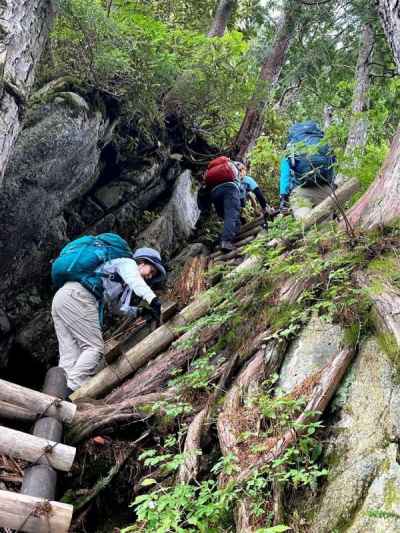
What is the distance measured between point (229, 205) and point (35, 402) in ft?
16.6

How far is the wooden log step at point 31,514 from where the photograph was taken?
3207 millimetres

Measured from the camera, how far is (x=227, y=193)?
28.6ft

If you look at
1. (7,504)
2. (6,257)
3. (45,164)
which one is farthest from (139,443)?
(45,164)

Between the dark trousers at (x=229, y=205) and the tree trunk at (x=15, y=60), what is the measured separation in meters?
4.26

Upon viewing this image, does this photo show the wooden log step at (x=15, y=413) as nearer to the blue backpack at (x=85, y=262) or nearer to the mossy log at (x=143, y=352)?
the mossy log at (x=143, y=352)

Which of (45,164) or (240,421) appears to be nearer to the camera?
(240,421)

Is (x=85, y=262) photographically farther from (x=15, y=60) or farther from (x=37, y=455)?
(x=37, y=455)

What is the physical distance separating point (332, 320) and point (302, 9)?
10.0 metres

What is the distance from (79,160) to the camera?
7430 mm

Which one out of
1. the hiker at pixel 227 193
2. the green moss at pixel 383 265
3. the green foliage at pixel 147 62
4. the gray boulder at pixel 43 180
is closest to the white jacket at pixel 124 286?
the gray boulder at pixel 43 180

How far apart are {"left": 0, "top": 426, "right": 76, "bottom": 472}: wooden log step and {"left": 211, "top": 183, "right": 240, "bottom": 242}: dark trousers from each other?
16.8 feet

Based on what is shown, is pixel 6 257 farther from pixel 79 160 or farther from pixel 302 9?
pixel 302 9

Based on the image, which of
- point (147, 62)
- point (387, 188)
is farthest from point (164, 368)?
point (147, 62)

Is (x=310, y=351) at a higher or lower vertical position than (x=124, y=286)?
higher
